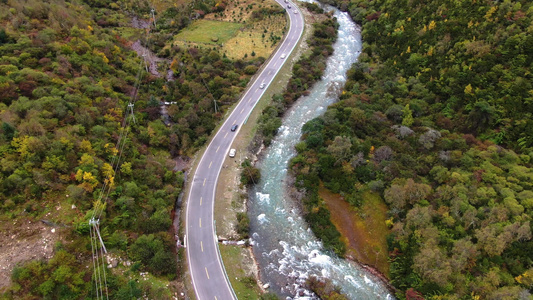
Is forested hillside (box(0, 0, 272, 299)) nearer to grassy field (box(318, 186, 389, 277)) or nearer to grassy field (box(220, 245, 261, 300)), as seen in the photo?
grassy field (box(220, 245, 261, 300))

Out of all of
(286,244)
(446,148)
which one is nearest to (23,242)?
(286,244)

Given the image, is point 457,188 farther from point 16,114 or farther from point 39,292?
point 16,114

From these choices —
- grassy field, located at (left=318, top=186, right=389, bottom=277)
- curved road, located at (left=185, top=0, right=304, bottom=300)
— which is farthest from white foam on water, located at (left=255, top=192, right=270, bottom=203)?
grassy field, located at (left=318, top=186, right=389, bottom=277)

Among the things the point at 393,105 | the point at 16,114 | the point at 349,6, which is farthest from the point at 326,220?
the point at 349,6

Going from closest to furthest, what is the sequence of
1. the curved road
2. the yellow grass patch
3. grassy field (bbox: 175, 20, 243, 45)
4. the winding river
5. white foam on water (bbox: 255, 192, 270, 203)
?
1. the curved road
2. the winding river
3. white foam on water (bbox: 255, 192, 270, 203)
4. the yellow grass patch
5. grassy field (bbox: 175, 20, 243, 45)

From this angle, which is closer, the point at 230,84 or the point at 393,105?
the point at 393,105

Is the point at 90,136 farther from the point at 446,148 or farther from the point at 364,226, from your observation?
the point at 446,148

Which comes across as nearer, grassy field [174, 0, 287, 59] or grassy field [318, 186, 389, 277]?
grassy field [318, 186, 389, 277]
